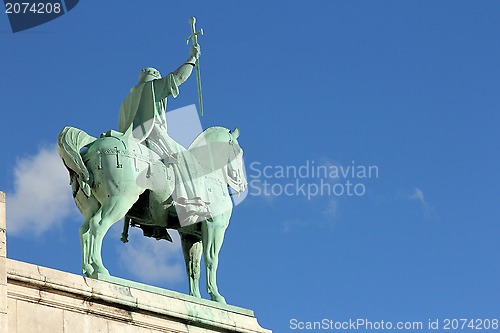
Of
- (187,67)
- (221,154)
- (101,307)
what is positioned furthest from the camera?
(221,154)

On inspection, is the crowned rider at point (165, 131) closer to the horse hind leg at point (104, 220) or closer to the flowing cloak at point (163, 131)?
the flowing cloak at point (163, 131)

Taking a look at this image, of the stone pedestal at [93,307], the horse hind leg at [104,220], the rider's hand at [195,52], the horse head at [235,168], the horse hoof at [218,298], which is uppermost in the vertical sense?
the rider's hand at [195,52]

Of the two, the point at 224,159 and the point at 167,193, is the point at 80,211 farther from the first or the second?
the point at 224,159

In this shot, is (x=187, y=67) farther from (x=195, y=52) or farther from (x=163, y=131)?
(x=163, y=131)

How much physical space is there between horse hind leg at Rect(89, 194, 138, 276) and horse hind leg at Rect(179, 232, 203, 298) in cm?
202

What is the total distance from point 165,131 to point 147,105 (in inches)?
21.8

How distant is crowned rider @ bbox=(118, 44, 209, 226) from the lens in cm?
2578

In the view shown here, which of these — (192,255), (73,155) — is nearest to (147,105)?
(73,155)

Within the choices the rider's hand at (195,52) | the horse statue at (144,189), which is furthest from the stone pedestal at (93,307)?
the rider's hand at (195,52)

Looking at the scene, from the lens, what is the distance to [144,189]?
25.1m

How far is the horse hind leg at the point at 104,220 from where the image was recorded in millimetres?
24203

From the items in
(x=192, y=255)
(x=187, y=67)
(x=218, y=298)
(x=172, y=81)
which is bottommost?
(x=218, y=298)

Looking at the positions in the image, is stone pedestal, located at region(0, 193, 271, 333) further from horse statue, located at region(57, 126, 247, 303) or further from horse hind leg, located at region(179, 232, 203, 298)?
horse hind leg, located at region(179, 232, 203, 298)

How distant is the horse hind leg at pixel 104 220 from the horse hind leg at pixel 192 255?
79.5 inches
